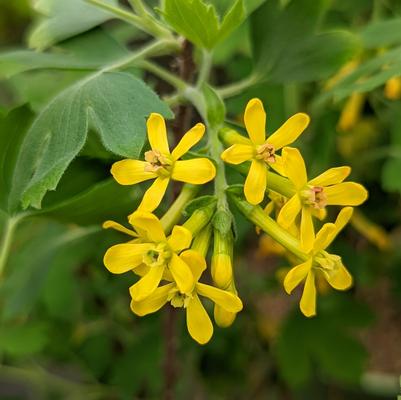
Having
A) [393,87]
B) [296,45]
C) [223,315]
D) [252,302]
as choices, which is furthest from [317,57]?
[252,302]

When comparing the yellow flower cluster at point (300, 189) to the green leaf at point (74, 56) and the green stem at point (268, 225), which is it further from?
the green leaf at point (74, 56)

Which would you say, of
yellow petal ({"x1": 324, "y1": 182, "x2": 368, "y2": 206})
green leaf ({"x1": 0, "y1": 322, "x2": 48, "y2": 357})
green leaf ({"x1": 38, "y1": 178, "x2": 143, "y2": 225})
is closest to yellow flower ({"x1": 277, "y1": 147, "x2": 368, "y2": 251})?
yellow petal ({"x1": 324, "y1": 182, "x2": 368, "y2": 206})

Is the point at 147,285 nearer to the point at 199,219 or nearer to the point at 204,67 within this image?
the point at 199,219

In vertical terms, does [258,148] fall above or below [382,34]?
above

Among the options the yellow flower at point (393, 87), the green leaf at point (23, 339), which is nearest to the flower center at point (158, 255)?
the yellow flower at point (393, 87)

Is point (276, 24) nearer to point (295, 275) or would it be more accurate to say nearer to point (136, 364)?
point (295, 275)
